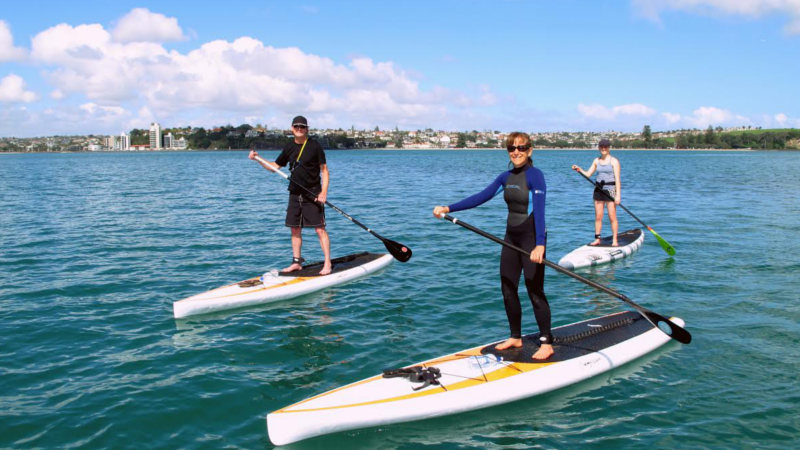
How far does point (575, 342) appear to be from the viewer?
6.99 metres

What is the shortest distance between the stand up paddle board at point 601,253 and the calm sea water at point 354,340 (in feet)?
0.96

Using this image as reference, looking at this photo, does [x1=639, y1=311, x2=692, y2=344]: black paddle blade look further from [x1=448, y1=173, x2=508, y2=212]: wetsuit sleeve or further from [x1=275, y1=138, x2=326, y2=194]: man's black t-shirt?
[x1=275, y1=138, x2=326, y2=194]: man's black t-shirt

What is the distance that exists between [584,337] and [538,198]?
7.69ft

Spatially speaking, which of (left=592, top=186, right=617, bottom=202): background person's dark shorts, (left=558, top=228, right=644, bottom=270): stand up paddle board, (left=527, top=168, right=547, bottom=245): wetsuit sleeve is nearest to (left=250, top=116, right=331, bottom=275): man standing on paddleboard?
(left=527, top=168, right=547, bottom=245): wetsuit sleeve

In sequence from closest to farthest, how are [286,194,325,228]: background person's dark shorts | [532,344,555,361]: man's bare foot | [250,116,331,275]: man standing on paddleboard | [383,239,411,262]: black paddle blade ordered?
[532,344,555,361]: man's bare foot
[250,116,331,275]: man standing on paddleboard
[286,194,325,228]: background person's dark shorts
[383,239,411,262]: black paddle blade

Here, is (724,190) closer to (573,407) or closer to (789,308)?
(789,308)

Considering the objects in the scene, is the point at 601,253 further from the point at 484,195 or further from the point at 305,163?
the point at 484,195

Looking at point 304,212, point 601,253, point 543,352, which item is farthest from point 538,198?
point 601,253

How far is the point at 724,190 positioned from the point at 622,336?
101 feet

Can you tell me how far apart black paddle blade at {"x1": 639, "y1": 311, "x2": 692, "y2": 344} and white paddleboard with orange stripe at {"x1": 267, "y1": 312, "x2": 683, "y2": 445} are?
399mm

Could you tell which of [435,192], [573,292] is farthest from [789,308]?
[435,192]

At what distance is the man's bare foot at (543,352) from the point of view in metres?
6.41

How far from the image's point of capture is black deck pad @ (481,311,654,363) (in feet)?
21.6

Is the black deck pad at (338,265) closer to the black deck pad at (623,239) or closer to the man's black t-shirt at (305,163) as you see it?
the man's black t-shirt at (305,163)
